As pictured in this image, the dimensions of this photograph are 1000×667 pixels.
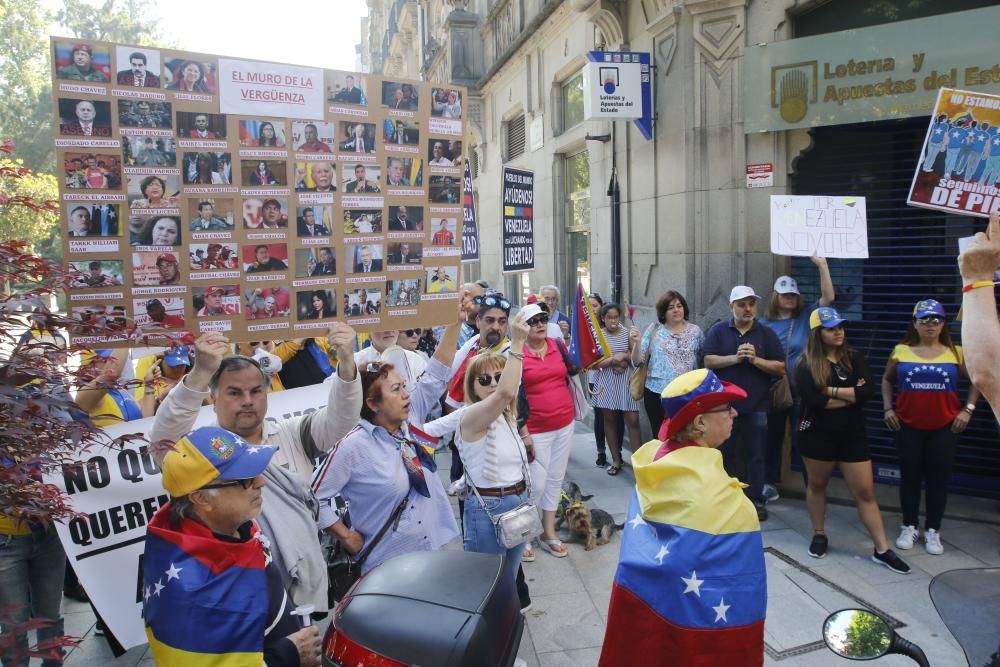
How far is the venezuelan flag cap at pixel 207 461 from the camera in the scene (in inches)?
87.0

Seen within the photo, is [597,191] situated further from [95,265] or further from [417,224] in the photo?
[95,265]

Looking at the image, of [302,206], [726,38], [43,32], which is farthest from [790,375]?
[43,32]

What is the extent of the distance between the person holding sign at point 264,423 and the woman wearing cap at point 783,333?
4.52m

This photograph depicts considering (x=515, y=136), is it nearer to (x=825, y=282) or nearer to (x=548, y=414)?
(x=825, y=282)

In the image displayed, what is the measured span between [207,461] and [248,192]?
1470 millimetres

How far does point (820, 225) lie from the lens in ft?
19.2

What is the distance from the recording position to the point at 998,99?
390cm

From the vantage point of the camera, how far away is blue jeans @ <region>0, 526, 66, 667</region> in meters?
3.28

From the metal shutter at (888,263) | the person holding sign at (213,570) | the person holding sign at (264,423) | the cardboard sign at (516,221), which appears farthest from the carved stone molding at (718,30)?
the person holding sign at (213,570)

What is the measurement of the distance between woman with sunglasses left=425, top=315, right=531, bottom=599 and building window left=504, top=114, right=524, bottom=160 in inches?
486

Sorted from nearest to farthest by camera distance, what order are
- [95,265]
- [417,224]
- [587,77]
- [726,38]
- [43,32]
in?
[95,265] < [417,224] < [726,38] < [587,77] < [43,32]

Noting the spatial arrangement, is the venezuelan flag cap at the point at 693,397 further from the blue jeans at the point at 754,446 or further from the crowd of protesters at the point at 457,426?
the blue jeans at the point at 754,446

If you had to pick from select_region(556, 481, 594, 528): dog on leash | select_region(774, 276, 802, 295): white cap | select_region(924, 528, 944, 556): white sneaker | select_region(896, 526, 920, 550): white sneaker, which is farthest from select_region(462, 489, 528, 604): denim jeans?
select_region(774, 276, 802, 295): white cap

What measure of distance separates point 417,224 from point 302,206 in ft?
2.03
